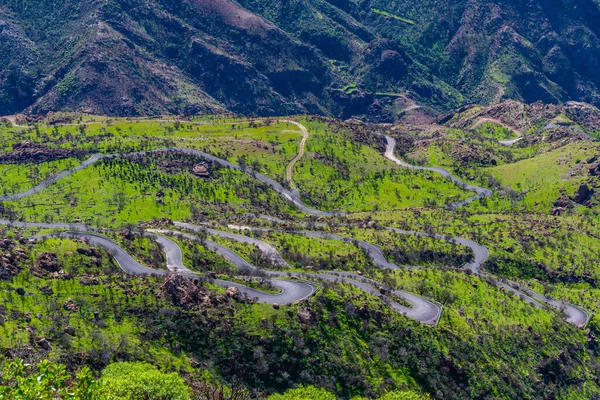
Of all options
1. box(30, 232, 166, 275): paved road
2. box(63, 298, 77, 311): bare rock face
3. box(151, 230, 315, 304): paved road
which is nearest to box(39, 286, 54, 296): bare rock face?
→ box(63, 298, 77, 311): bare rock face

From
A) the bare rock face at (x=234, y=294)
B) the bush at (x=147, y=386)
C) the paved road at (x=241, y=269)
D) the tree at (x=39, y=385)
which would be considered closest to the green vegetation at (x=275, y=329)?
the bush at (x=147, y=386)

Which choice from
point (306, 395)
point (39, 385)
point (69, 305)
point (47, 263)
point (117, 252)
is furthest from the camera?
point (117, 252)

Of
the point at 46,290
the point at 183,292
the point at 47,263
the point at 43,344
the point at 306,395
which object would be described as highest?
the point at 306,395

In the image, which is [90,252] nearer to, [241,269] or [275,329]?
[241,269]

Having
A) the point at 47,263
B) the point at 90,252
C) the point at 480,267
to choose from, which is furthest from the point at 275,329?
the point at 480,267

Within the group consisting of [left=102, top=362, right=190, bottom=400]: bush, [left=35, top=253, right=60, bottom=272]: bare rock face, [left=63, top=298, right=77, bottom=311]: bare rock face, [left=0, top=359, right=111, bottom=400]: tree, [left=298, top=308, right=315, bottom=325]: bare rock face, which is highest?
[left=0, top=359, right=111, bottom=400]: tree

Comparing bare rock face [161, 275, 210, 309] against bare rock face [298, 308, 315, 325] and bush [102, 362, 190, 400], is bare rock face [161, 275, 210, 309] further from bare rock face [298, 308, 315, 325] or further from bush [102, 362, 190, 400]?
bush [102, 362, 190, 400]

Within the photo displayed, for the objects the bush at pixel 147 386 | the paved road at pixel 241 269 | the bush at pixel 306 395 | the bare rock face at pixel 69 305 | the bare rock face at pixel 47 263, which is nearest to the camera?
the bush at pixel 147 386

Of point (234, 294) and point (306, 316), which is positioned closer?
point (306, 316)

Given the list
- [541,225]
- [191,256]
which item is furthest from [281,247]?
[541,225]

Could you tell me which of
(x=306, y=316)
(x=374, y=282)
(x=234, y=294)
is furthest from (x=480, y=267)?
(x=234, y=294)

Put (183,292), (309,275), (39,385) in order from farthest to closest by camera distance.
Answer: (309,275)
(183,292)
(39,385)

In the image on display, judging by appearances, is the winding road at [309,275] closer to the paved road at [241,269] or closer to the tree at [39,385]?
the paved road at [241,269]

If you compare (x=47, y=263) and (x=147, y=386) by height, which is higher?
(x=147, y=386)
